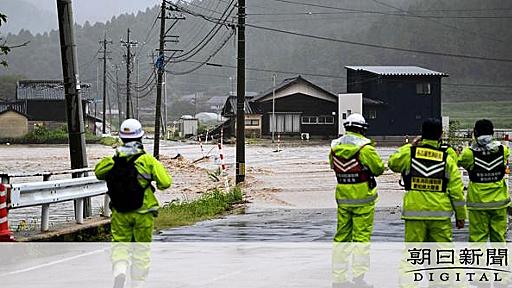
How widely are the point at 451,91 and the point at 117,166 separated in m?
106

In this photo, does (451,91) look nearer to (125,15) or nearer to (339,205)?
(125,15)

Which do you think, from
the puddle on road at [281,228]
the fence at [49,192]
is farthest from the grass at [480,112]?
the fence at [49,192]

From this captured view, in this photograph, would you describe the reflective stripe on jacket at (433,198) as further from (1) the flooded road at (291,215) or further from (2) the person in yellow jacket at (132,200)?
(1) the flooded road at (291,215)

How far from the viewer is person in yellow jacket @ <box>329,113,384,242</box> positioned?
823 cm

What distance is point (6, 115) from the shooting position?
88.6 metres

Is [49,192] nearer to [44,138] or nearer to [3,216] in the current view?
[3,216]

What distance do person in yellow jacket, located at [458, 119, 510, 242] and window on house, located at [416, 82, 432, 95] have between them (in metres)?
68.3

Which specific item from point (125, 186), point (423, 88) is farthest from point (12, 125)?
point (125, 186)

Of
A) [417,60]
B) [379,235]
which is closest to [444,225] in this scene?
[379,235]

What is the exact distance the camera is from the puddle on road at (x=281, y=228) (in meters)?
13.4

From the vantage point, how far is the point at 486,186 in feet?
27.8

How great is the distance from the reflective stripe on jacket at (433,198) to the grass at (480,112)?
72720 millimetres

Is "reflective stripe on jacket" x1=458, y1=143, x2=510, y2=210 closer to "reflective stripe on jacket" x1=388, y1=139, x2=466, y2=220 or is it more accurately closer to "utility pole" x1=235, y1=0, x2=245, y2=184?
"reflective stripe on jacket" x1=388, y1=139, x2=466, y2=220

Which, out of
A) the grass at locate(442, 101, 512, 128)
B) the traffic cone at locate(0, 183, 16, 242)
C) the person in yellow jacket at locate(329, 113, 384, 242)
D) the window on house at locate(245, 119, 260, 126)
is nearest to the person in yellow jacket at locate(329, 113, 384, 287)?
the person in yellow jacket at locate(329, 113, 384, 242)
